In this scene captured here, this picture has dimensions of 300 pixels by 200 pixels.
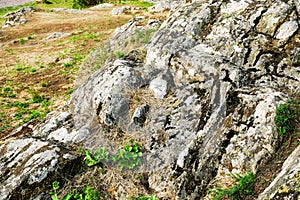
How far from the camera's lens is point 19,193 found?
23.1ft

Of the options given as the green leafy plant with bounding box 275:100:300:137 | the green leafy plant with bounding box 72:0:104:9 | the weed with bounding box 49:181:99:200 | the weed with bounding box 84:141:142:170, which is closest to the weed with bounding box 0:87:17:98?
the weed with bounding box 84:141:142:170

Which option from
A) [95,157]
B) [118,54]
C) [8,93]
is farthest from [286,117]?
[8,93]

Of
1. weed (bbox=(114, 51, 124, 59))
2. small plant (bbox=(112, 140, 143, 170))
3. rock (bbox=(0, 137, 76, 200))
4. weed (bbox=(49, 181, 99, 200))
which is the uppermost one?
weed (bbox=(114, 51, 124, 59))

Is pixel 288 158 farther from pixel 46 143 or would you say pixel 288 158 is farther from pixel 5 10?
pixel 5 10

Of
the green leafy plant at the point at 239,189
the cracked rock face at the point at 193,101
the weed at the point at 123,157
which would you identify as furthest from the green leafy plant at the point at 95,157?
the green leafy plant at the point at 239,189

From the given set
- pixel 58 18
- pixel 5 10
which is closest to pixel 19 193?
pixel 58 18

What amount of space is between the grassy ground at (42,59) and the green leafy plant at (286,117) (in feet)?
28.2

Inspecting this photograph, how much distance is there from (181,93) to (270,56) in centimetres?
246

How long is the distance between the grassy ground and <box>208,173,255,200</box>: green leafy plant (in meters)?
7.92

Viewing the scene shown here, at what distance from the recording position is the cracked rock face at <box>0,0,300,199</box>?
20.7 feet

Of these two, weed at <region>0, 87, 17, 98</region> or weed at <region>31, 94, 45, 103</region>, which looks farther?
weed at <region>0, 87, 17, 98</region>

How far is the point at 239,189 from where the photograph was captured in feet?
17.9

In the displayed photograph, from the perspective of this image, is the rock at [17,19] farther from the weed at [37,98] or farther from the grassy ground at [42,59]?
the weed at [37,98]

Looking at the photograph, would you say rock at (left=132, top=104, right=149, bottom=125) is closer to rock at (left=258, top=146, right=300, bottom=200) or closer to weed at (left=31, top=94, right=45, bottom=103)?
rock at (left=258, top=146, right=300, bottom=200)
